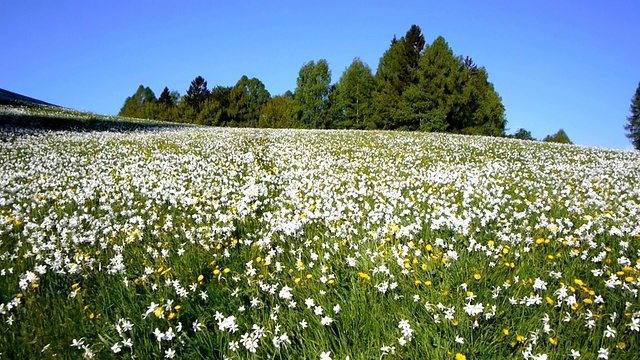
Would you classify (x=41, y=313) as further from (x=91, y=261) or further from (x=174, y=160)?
(x=174, y=160)

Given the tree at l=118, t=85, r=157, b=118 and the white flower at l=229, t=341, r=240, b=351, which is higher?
the tree at l=118, t=85, r=157, b=118

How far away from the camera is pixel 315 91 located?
195 ft

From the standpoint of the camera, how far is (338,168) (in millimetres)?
10945

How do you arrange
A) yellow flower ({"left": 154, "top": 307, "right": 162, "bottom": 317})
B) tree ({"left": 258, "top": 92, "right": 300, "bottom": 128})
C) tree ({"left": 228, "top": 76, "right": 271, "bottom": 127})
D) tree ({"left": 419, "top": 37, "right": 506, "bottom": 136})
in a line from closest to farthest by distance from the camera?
yellow flower ({"left": 154, "top": 307, "right": 162, "bottom": 317}), tree ({"left": 419, "top": 37, "right": 506, "bottom": 136}), tree ({"left": 258, "top": 92, "right": 300, "bottom": 128}), tree ({"left": 228, "top": 76, "right": 271, "bottom": 127})

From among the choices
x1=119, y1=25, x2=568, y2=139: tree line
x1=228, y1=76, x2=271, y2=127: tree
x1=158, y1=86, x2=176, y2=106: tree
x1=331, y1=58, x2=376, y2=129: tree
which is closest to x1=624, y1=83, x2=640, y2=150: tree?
x1=119, y1=25, x2=568, y2=139: tree line

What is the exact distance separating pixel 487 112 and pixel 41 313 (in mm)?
58266

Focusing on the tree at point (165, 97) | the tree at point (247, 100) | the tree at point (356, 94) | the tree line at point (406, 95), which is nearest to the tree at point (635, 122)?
the tree line at point (406, 95)

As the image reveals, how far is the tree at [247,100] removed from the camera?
8019 cm

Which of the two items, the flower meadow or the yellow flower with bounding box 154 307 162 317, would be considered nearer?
the flower meadow

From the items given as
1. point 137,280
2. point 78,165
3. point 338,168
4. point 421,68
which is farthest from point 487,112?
point 137,280

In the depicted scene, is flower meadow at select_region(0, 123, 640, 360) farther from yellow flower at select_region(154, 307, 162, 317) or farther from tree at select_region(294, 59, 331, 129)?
tree at select_region(294, 59, 331, 129)

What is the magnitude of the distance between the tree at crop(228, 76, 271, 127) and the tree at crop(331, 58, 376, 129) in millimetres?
27479

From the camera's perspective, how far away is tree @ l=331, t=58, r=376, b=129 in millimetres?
56812

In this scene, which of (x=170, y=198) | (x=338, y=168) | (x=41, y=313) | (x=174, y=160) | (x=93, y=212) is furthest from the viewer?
(x=174, y=160)
